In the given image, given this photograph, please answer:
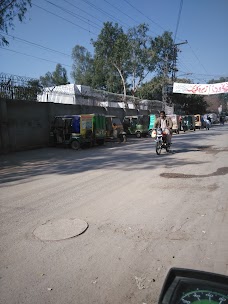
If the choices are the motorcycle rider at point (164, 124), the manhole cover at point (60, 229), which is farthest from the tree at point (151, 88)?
the manhole cover at point (60, 229)

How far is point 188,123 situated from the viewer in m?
35.0

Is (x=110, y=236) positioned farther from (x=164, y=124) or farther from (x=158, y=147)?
(x=164, y=124)

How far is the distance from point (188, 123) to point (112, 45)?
15.2 meters

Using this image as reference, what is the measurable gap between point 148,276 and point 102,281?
500 millimetres

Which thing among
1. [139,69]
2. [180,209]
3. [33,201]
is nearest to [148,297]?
[180,209]

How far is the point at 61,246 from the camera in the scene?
3561 millimetres

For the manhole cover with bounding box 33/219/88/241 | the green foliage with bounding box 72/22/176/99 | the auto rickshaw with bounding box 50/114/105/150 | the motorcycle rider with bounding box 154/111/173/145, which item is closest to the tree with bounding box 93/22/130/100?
the green foliage with bounding box 72/22/176/99

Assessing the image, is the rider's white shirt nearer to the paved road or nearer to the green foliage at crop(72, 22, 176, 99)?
the paved road

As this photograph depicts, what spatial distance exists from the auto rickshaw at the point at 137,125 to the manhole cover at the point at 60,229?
2075cm

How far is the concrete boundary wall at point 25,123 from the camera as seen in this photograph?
544 inches

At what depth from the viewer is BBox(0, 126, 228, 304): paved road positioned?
273cm

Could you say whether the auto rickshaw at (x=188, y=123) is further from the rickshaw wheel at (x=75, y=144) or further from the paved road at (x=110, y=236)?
the paved road at (x=110, y=236)

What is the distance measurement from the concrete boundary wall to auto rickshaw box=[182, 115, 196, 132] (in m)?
19.4

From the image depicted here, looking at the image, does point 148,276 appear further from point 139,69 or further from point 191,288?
point 139,69
